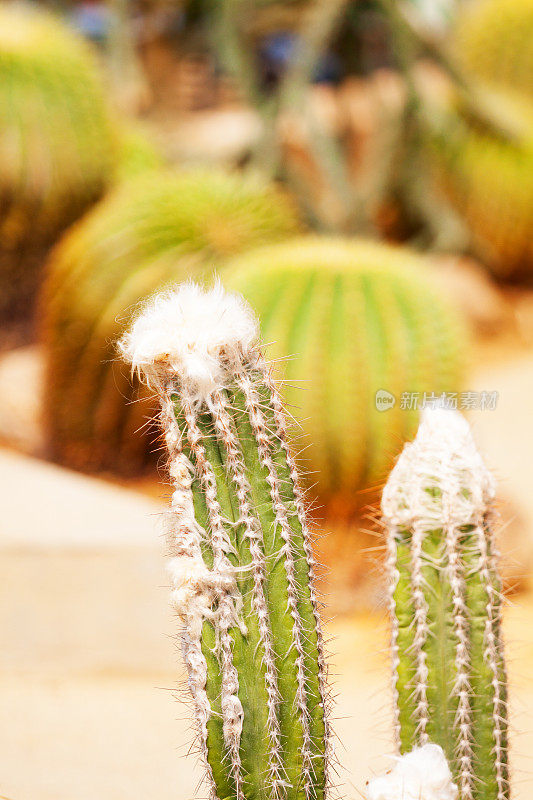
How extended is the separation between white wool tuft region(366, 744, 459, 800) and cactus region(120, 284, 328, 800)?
0.09 metres

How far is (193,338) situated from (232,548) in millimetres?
217

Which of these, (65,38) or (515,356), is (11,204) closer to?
(65,38)

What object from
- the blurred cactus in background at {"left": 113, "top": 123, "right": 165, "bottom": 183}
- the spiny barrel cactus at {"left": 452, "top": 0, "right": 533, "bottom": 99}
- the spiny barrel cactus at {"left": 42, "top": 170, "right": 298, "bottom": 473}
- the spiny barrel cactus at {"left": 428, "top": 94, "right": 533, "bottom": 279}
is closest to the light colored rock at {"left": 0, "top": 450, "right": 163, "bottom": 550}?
the spiny barrel cactus at {"left": 42, "top": 170, "right": 298, "bottom": 473}

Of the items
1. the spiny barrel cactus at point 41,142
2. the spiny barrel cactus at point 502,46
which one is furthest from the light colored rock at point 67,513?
the spiny barrel cactus at point 502,46

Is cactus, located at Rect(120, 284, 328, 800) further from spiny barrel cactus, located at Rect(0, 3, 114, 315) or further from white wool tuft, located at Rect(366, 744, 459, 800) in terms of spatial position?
spiny barrel cactus, located at Rect(0, 3, 114, 315)

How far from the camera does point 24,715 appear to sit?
2084mm

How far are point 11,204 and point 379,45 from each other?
3557mm

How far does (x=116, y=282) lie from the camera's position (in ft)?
11.3

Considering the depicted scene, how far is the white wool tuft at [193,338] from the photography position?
1101 mm

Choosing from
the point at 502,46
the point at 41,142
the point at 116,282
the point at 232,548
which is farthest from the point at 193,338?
the point at 502,46

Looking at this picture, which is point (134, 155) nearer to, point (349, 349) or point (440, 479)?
point (349, 349)

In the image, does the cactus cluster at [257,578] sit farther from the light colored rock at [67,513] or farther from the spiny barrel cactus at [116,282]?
the spiny barrel cactus at [116,282]

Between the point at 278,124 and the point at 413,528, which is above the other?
the point at 278,124

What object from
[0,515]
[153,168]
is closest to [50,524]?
[0,515]
